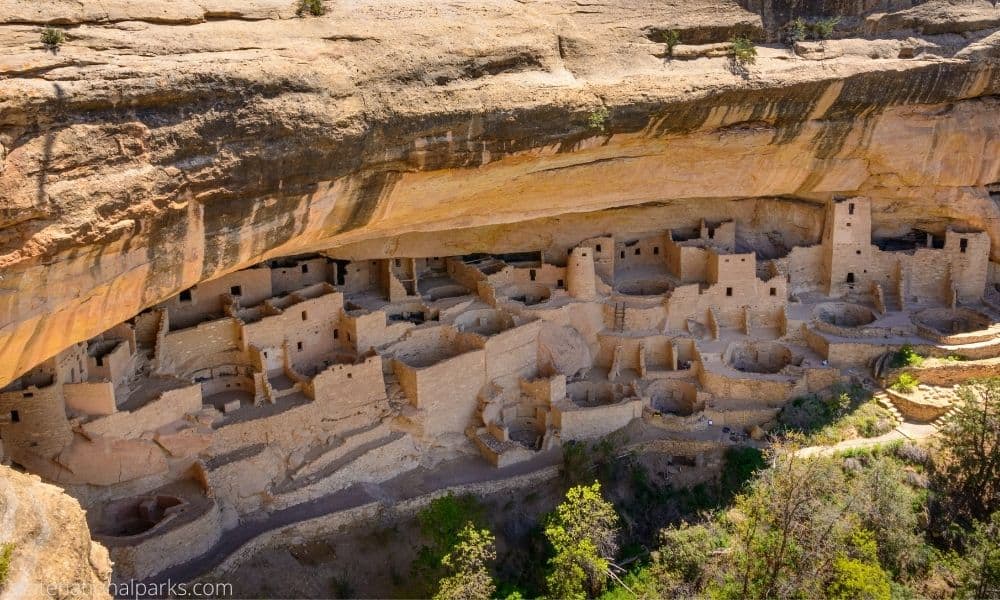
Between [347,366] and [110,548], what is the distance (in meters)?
4.03

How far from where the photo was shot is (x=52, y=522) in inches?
272

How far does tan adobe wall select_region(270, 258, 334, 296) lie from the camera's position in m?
15.3

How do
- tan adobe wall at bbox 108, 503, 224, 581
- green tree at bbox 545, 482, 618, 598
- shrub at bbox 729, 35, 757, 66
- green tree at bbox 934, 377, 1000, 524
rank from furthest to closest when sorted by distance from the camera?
green tree at bbox 934, 377, 1000, 524, shrub at bbox 729, 35, 757, 66, green tree at bbox 545, 482, 618, 598, tan adobe wall at bbox 108, 503, 224, 581

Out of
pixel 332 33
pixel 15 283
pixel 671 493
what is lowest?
pixel 671 493

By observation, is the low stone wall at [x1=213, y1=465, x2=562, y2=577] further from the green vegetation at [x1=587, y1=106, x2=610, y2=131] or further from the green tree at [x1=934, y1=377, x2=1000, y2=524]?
the green tree at [x1=934, y1=377, x2=1000, y2=524]

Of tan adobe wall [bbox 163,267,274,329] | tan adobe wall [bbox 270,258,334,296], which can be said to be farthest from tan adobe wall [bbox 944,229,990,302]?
tan adobe wall [bbox 163,267,274,329]

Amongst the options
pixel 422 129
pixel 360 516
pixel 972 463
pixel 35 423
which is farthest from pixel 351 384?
pixel 972 463

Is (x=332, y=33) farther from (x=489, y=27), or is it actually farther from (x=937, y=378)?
(x=937, y=378)

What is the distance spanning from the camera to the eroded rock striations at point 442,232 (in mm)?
9039

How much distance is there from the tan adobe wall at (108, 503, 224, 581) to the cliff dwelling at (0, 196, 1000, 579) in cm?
3

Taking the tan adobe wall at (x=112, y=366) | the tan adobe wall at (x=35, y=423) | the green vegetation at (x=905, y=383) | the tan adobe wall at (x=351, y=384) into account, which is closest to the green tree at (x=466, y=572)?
the tan adobe wall at (x=351, y=384)

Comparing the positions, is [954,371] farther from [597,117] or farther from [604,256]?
[597,117]

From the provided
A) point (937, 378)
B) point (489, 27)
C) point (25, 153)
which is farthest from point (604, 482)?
point (25, 153)

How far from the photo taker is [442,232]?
1598cm
